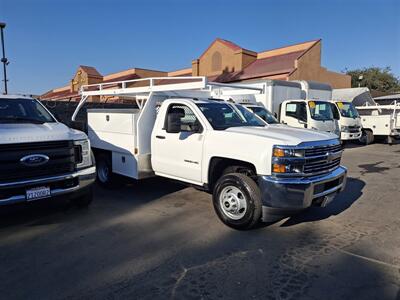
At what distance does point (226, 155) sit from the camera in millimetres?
4961

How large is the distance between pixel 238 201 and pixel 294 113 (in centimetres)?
949

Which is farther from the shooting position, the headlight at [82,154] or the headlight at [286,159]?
the headlight at [82,154]

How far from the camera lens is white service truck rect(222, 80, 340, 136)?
512 inches

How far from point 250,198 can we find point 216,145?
1023 millimetres

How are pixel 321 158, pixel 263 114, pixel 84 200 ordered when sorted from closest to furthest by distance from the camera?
pixel 321 158 → pixel 84 200 → pixel 263 114

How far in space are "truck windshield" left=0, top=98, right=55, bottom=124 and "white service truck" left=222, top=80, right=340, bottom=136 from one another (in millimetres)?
8018

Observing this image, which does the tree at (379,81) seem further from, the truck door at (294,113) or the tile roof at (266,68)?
the truck door at (294,113)

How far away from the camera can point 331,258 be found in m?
3.93

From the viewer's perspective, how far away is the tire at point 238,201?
15.0ft

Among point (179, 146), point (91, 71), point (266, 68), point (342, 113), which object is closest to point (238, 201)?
point (179, 146)

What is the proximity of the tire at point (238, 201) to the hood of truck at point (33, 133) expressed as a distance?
7.87 feet

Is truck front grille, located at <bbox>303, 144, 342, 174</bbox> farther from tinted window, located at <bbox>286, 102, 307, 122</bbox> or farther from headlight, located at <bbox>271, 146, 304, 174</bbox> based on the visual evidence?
tinted window, located at <bbox>286, 102, 307, 122</bbox>

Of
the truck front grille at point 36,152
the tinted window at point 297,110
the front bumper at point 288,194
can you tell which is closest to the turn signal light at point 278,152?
the front bumper at point 288,194

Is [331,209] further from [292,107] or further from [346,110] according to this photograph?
[346,110]
